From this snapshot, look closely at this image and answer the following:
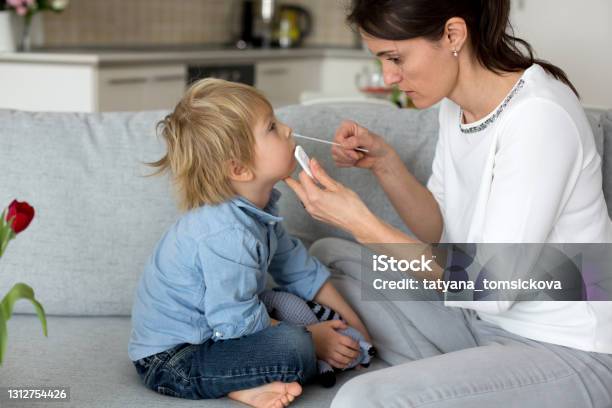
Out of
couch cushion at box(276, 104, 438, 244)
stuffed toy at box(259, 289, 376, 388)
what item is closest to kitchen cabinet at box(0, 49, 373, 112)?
couch cushion at box(276, 104, 438, 244)

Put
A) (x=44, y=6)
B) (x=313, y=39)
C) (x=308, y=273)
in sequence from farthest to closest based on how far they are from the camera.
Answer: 1. (x=313, y=39)
2. (x=44, y=6)
3. (x=308, y=273)

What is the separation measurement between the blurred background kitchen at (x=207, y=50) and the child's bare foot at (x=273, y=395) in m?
1.46

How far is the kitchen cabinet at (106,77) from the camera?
11.8 ft

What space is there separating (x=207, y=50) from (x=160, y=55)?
23.5 inches

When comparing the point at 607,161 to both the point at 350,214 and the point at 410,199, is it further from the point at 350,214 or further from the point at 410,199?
the point at 350,214

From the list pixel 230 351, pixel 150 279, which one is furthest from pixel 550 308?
pixel 150 279

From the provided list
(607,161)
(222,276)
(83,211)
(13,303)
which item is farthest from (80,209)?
(607,161)

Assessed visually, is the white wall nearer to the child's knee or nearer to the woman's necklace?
the woman's necklace

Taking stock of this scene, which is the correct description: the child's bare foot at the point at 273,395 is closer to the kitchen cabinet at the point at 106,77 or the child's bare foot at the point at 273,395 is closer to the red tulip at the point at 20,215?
the red tulip at the point at 20,215

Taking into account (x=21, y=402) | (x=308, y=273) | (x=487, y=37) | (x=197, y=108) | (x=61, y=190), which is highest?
(x=487, y=37)

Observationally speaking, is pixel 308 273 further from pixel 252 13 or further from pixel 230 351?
pixel 252 13

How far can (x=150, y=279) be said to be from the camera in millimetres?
1657

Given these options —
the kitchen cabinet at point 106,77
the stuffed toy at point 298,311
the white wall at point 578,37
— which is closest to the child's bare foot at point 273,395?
the stuffed toy at point 298,311

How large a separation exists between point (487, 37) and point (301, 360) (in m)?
0.68
